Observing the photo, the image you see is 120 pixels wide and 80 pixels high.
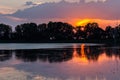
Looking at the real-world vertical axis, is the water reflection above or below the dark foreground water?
below

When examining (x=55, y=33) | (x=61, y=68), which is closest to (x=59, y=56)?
(x=61, y=68)

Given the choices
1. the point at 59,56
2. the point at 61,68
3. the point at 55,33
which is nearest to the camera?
the point at 61,68

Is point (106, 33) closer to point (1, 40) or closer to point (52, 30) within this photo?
point (52, 30)

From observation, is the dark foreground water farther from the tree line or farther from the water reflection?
the tree line

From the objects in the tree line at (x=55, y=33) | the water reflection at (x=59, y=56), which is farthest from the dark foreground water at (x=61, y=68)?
the tree line at (x=55, y=33)

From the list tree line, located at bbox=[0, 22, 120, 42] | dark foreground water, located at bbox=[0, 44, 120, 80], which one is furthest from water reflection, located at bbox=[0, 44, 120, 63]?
tree line, located at bbox=[0, 22, 120, 42]

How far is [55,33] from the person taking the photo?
12688 centimetres

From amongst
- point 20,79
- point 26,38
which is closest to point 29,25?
point 26,38

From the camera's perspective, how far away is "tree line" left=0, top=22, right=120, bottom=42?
414 ft

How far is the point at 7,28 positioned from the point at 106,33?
3819cm

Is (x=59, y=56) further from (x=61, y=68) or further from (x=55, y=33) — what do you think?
(x=55, y=33)

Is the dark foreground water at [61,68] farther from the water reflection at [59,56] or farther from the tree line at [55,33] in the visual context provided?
the tree line at [55,33]

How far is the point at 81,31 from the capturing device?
5005 inches

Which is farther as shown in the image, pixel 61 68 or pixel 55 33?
pixel 55 33
